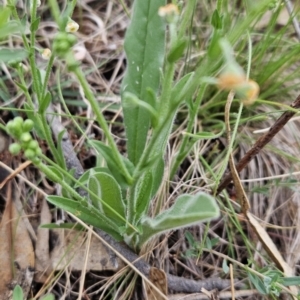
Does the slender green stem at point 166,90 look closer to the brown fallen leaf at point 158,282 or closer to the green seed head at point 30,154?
the green seed head at point 30,154

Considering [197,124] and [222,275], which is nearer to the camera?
[222,275]

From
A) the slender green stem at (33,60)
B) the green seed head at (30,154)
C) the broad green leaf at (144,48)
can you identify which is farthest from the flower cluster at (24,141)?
the broad green leaf at (144,48)

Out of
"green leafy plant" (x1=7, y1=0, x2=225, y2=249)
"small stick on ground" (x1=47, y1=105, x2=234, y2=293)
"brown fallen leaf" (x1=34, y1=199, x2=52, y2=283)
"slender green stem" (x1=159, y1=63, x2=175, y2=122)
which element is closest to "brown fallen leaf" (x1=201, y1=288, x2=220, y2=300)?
"small stick on ground" (x1=47, y1=105, x2=234, y2=293)

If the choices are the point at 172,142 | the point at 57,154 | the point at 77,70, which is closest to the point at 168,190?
the point at 172,142

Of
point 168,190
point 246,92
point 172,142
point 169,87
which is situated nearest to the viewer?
point 246,92

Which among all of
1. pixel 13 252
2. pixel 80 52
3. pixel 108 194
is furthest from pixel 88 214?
pixel 80 52

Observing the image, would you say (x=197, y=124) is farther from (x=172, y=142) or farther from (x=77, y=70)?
(x=77, y=70)

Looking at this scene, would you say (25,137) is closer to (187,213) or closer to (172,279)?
(187,213)
